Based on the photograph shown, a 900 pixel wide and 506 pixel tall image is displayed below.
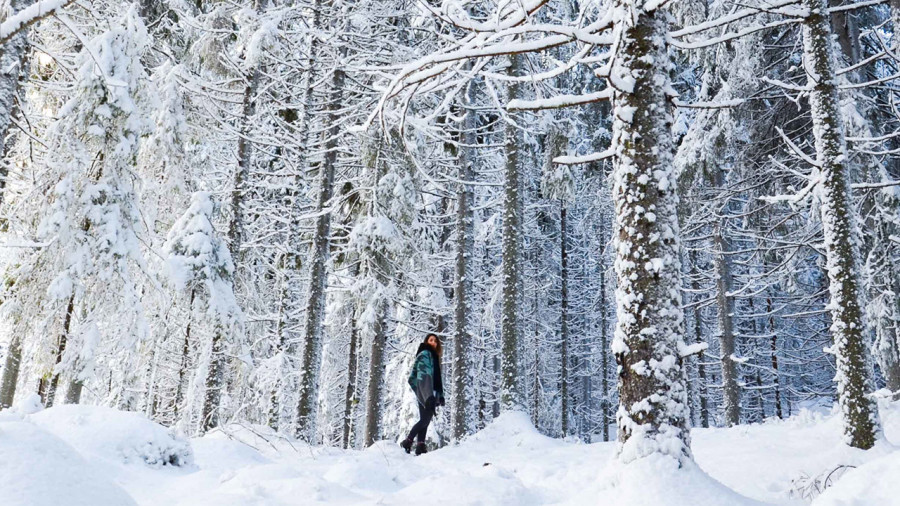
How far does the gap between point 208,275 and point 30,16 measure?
322 inches

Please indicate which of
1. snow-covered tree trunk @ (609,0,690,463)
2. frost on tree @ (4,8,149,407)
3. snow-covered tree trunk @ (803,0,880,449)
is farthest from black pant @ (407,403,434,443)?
snow-covered tree trunk @ (609,0,690,463)

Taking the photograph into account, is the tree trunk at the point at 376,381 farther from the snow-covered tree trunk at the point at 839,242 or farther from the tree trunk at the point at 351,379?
the snow-covered tree trunk at the point at 839,242

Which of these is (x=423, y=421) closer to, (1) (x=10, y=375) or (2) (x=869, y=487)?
(2) (x=869, y=487)

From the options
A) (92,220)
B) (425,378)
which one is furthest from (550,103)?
(92,220)

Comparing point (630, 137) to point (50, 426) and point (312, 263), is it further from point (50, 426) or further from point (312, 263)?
point (312, 263)

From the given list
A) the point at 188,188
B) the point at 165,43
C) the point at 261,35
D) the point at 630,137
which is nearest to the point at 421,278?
the point at 188,188

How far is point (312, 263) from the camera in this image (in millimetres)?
11375

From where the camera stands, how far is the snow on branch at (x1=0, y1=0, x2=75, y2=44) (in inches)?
123

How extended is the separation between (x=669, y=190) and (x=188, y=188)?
11.6 metres

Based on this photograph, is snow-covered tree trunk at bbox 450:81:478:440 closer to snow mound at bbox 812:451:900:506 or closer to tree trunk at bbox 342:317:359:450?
tree trunk at bbox 342:317:359:450

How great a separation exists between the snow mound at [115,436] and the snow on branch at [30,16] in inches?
168

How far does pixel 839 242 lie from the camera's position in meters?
6.60

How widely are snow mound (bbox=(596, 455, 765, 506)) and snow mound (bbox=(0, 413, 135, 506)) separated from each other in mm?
2764

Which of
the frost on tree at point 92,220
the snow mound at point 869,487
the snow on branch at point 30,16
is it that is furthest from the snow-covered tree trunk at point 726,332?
the snow on branch at point 30,16
